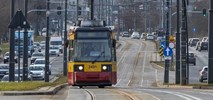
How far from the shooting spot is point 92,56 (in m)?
35.1

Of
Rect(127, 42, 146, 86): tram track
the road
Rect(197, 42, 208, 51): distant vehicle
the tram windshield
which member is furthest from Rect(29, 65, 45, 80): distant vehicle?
Rect(197, 42, 208, 51): distant vehicle

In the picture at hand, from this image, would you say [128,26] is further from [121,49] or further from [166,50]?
[166,50]

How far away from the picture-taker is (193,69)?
79.9 m

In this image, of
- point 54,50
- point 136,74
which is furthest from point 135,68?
point 54,50

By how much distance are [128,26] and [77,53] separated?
145m

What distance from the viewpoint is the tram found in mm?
35000

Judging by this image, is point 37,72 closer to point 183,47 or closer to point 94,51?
point 183,47

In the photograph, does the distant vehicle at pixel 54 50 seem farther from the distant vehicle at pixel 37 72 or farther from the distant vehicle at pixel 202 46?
the distant vehicle at pixel 37 72

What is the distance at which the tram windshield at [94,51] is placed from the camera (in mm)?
35000

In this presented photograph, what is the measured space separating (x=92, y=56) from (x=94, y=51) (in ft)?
0.91

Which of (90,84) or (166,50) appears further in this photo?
(166,50)

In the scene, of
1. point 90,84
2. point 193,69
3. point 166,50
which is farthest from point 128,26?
point 90,84

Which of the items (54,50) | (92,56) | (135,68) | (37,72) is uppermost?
(92,56)

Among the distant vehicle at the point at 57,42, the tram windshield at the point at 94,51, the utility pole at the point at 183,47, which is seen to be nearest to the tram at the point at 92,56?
the tram windshield at the point at 94,51
